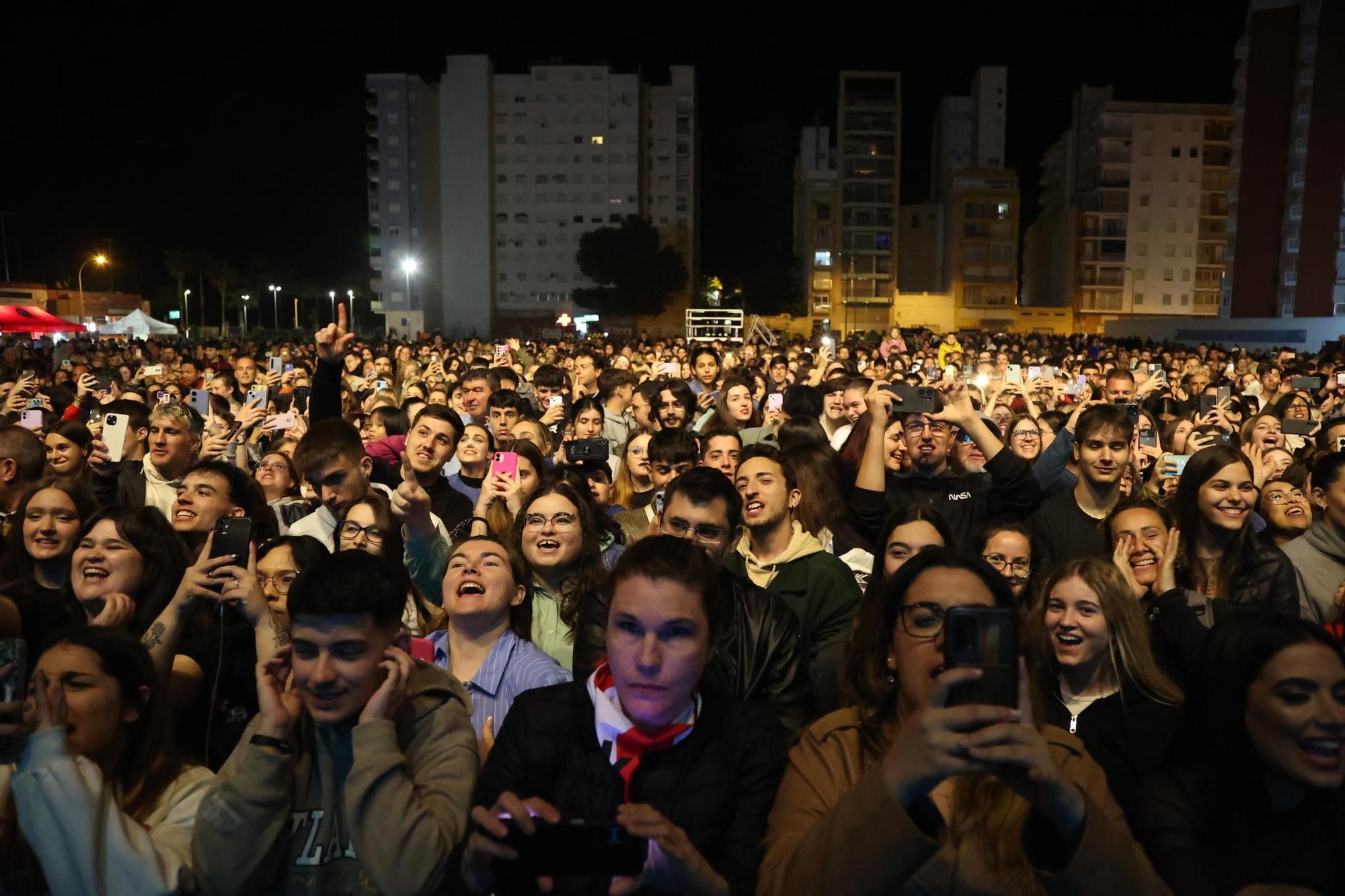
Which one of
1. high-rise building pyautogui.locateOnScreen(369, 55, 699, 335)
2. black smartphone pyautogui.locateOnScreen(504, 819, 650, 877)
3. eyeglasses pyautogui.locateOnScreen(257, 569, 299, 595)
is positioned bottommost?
black smartphone pyautogui.locateOnScreen(504, 819, 650, 877)

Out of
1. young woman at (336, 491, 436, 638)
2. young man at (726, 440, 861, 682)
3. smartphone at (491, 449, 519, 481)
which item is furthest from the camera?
smartphone at (491, 449, 519, 481)

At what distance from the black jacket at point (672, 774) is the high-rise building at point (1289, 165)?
57.1 metres

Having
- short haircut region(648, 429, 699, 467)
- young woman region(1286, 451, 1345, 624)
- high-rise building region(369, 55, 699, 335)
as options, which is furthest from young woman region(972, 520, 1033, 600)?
high-rise building region(369, 55, 699, 335)

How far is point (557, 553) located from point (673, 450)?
1.96 meters

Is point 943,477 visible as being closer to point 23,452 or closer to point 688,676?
point 688,676

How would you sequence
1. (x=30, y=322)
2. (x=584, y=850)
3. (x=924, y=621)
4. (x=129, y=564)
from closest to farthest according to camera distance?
(x=584, y=850) < (x=924, y=621) < (x=129, y=564) < (x=30, y=322)

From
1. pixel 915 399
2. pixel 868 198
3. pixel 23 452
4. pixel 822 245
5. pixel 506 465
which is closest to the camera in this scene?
pixel 506 465

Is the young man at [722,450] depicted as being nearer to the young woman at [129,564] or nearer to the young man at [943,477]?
the young man at [943,477]

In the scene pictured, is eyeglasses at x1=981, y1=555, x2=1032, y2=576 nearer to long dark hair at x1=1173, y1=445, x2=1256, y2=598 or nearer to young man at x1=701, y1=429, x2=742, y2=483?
long dark hair at x1=1173, y1=445, x2=1256, y2=598

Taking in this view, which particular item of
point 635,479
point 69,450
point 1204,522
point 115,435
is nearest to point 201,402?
point 115,435

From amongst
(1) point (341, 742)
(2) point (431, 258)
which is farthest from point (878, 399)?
(2) point (431, 258)

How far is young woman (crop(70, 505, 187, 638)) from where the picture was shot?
4250 millimetres

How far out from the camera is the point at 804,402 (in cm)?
1002

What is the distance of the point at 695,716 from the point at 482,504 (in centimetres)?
320
